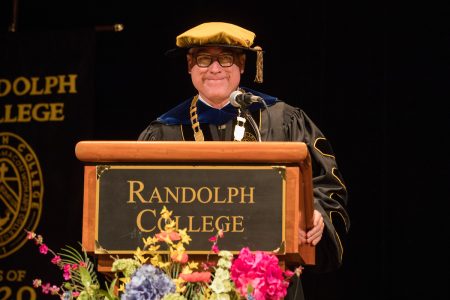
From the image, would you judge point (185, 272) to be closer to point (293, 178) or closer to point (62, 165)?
point (293, 178)

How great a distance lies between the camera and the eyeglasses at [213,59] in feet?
12.1

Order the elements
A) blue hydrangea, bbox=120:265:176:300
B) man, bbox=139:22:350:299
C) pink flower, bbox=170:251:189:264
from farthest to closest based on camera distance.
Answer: man, bbox=139:22:350:299 → pink flower, bbox=170:251:189:264 → blue hydrangea, bbox=120:265:176:300

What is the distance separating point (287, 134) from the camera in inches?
148

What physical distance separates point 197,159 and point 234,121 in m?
1.04

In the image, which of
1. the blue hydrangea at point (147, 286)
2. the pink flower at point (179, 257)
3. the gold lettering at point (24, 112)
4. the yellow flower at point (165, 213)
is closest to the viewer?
the blue hydrangea at point (147, 286)

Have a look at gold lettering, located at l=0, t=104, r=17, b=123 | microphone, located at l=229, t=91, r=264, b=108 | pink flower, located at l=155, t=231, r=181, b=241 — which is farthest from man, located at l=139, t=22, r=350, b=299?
gold lettering, located at l=0, t=104, r=17, b=123

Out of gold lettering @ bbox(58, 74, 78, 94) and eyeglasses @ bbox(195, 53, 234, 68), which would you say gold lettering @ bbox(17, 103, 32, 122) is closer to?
gold lettering @ bbox(58, 74, 78, 94)

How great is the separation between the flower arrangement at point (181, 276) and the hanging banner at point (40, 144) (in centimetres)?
292

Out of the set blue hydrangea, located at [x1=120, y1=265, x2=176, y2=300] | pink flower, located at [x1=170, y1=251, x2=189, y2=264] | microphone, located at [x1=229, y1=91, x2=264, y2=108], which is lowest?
blue hydrangea, located at [x1=120, y1=265, x2=176, y2=300]

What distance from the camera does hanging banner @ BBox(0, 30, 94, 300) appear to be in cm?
558

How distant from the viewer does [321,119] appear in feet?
17.3

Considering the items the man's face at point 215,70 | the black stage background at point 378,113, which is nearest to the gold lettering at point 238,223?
the man's face at point 215,70

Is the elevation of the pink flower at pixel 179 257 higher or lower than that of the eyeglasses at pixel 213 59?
lower

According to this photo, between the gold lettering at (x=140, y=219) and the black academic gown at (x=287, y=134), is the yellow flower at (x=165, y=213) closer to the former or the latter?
the gold lettering at (x=140, y=219)
